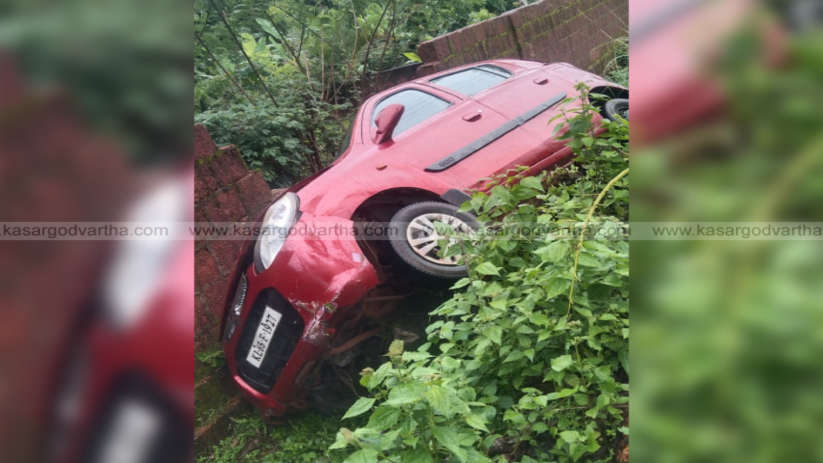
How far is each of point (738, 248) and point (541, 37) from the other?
2261 millimetres

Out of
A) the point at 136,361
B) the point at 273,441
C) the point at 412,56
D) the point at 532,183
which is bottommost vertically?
the point at 273,441

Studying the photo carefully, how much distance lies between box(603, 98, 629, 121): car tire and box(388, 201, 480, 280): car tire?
366 mm

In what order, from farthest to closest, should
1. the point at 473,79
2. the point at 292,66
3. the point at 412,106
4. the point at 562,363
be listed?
the point at 473,79 < the point at 412,106 < the point at 292,66 < the point at 562,363

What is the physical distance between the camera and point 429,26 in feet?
5.83

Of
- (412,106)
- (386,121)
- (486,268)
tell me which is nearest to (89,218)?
(486,268)

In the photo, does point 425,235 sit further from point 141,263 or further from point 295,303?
point 141,263

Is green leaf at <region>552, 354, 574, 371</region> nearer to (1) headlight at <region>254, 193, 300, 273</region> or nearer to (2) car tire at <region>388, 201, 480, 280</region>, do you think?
(2) car tire at <region>388, 201, 480, 280</region>

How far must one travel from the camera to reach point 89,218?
194 mm

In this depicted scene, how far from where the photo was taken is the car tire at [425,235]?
119 cm

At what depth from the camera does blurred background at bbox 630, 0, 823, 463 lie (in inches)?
7.2

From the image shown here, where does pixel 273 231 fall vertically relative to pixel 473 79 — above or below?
below

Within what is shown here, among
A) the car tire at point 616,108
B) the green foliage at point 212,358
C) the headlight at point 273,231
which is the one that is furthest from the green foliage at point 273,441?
the car tire at point 616,108

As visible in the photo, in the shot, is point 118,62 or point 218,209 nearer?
point 118,62

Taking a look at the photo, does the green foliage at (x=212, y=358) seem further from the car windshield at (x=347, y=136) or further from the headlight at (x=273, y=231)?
the car windshield at (x=347, y=136)
